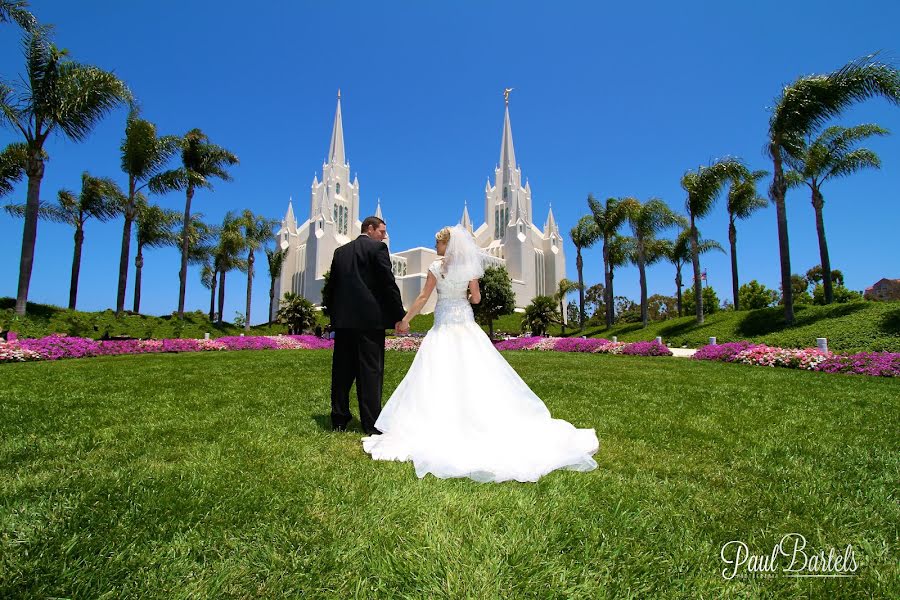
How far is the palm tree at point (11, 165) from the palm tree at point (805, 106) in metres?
36.6

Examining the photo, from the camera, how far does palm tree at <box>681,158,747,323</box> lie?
80.0ft

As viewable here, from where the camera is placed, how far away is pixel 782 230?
19.0 metres

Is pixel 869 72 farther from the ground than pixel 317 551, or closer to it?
farther from the ground

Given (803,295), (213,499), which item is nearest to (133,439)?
(213,499)

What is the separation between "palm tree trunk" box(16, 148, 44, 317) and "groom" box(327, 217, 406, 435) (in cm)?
1983

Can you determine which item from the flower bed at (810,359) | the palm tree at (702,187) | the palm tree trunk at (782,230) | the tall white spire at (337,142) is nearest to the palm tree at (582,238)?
the palm tree at (702,187)

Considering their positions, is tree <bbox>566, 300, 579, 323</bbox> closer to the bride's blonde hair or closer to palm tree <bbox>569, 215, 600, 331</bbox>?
palm tree <bbox>569, 215, 600, 331</bbox>

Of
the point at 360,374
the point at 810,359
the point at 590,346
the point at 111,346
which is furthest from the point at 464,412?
the point at 590,346

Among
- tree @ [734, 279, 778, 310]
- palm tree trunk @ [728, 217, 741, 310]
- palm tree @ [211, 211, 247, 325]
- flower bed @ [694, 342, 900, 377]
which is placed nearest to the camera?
flower bed @ [694, 342, 900, 377]

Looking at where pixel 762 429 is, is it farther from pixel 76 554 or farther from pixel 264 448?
pixel 76 554

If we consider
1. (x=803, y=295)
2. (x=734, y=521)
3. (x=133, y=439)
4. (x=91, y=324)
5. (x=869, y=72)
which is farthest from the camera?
(x=803, y=295)

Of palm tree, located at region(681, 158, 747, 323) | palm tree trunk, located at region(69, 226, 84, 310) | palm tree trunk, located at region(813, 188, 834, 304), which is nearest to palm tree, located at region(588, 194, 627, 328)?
palm tree, located at region(681, 158, 747, 323)

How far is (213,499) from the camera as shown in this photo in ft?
7.79

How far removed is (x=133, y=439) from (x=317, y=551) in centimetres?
278
